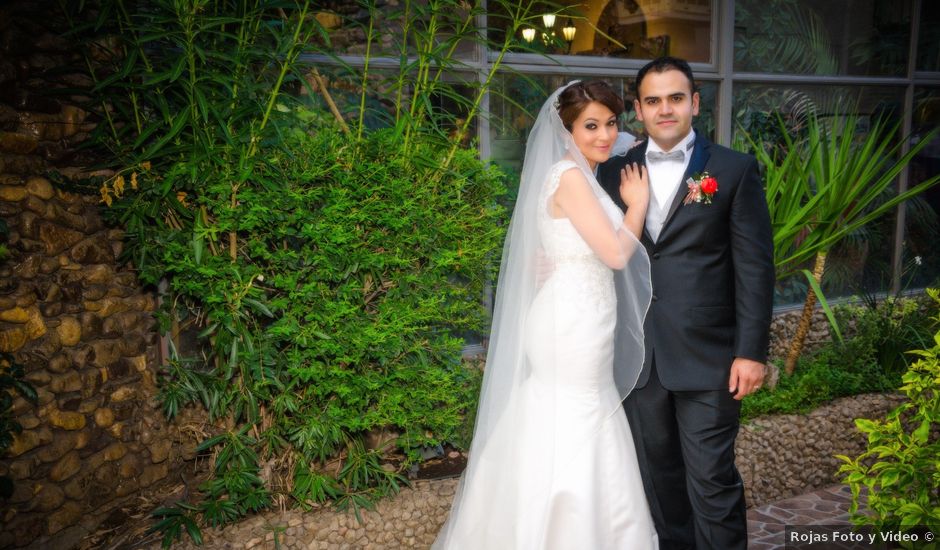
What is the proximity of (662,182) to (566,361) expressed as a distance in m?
0.78

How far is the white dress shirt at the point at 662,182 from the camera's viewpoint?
263 centimetres

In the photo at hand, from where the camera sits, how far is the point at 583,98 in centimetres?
263

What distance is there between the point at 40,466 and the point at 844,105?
5896 millimetres

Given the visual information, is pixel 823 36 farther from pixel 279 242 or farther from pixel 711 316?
pixel 279 242

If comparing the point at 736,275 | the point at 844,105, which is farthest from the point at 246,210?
the point at 844,105

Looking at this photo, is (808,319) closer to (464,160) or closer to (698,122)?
(698,122)

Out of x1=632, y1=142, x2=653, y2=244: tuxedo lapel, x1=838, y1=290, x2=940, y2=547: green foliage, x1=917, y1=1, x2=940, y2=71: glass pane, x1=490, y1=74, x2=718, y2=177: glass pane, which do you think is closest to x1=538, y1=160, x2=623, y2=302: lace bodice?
x1=632, y1=142, x2=653, y2=244: tuxedo lapel

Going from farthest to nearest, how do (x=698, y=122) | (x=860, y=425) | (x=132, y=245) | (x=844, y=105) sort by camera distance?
1. (x=844, y=105)
2. (x=698, y=122)
3. (x=132, y=245)
4. (x=860, y=425)

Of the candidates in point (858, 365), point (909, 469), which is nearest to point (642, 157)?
point (909, 469)

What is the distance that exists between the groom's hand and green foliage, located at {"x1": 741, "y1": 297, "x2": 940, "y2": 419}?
5.42 feet

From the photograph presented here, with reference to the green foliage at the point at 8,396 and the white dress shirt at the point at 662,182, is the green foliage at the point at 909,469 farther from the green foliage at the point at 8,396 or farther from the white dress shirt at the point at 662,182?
the green foliage at the point at 8,396

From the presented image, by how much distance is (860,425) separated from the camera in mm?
2309

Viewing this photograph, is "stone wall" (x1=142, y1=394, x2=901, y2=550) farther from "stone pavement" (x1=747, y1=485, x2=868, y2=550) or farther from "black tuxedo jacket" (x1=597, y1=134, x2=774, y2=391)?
"black tuxedo jacket" (x1=597, y1=134, x2=774, y2=391)

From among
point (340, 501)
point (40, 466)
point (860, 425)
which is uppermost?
point (860, 425)
